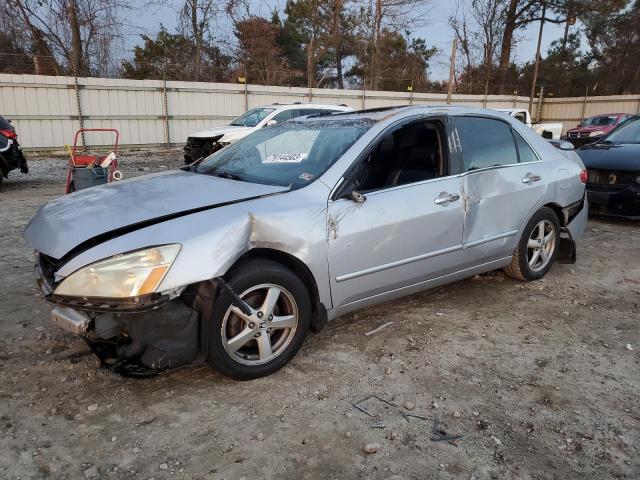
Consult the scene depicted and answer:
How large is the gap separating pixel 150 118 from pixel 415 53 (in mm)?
26476

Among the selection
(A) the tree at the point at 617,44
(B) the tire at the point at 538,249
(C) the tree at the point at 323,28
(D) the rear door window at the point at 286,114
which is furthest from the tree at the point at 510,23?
(B) the tire at the point at 538,249

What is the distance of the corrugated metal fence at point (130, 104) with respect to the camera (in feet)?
49.8

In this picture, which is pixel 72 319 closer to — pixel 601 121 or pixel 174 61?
pixel 601 121

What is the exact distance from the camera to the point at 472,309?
407 cm

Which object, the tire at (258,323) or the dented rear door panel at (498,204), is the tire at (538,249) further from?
the tire at (258,323)

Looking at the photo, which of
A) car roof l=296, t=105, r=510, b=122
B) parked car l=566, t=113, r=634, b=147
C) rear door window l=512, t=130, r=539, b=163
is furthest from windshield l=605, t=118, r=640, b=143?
parked car l=566, t=113, r=634, b=147

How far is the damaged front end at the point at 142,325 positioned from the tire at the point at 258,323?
0.09m

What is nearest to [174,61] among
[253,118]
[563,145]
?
[253,118]

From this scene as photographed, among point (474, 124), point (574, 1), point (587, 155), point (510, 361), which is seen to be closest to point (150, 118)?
point (587, 155)

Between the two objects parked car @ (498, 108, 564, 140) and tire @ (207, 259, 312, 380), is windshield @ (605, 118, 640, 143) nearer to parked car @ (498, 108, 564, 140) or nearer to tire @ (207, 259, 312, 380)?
parked car @ (498, 108, 564, 140)

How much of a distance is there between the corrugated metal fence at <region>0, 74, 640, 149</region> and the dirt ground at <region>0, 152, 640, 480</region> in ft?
33.4

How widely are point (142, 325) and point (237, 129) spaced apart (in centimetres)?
1015

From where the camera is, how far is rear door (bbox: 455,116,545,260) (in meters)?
3.86

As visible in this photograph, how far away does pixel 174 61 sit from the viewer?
2341 cm
